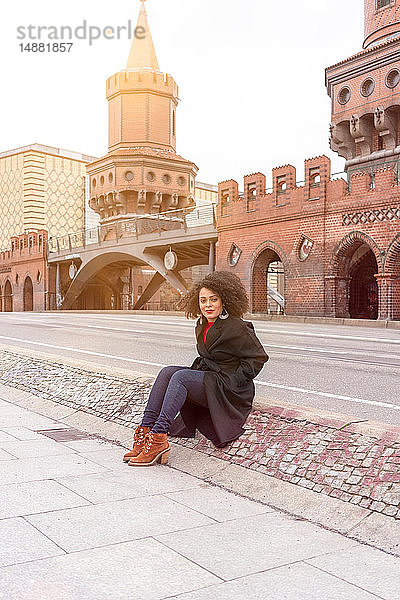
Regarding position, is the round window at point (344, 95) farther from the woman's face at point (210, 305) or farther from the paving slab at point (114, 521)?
the paving slab at point (114, 521)

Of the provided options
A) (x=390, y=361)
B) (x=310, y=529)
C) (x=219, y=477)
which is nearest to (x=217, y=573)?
(x=310, y=529)

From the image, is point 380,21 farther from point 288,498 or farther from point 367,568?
point 367,568

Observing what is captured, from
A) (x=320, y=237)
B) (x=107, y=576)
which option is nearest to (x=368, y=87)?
(x=320, y=237)

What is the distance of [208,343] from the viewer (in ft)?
15.0

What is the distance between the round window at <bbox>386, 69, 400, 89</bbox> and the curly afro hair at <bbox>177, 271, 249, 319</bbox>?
24.8 metres

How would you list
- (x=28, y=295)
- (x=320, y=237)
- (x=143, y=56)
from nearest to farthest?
(x=320, y=237) → (x=143, y=56) → (x=28, y=295)

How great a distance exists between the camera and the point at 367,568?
8.92 ft

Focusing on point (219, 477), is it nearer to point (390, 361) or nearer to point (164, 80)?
point (390, 361)

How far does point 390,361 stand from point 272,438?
6.29 metres

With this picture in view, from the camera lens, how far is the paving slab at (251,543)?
273cm

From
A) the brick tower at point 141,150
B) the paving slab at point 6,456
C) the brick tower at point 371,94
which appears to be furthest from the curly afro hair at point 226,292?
the brick tower at point 141,150

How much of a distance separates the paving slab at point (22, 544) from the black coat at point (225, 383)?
158 cm

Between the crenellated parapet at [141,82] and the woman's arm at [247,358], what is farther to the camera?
the crenellated parapet at [141,82]

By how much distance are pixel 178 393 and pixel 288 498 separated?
1082 mm
